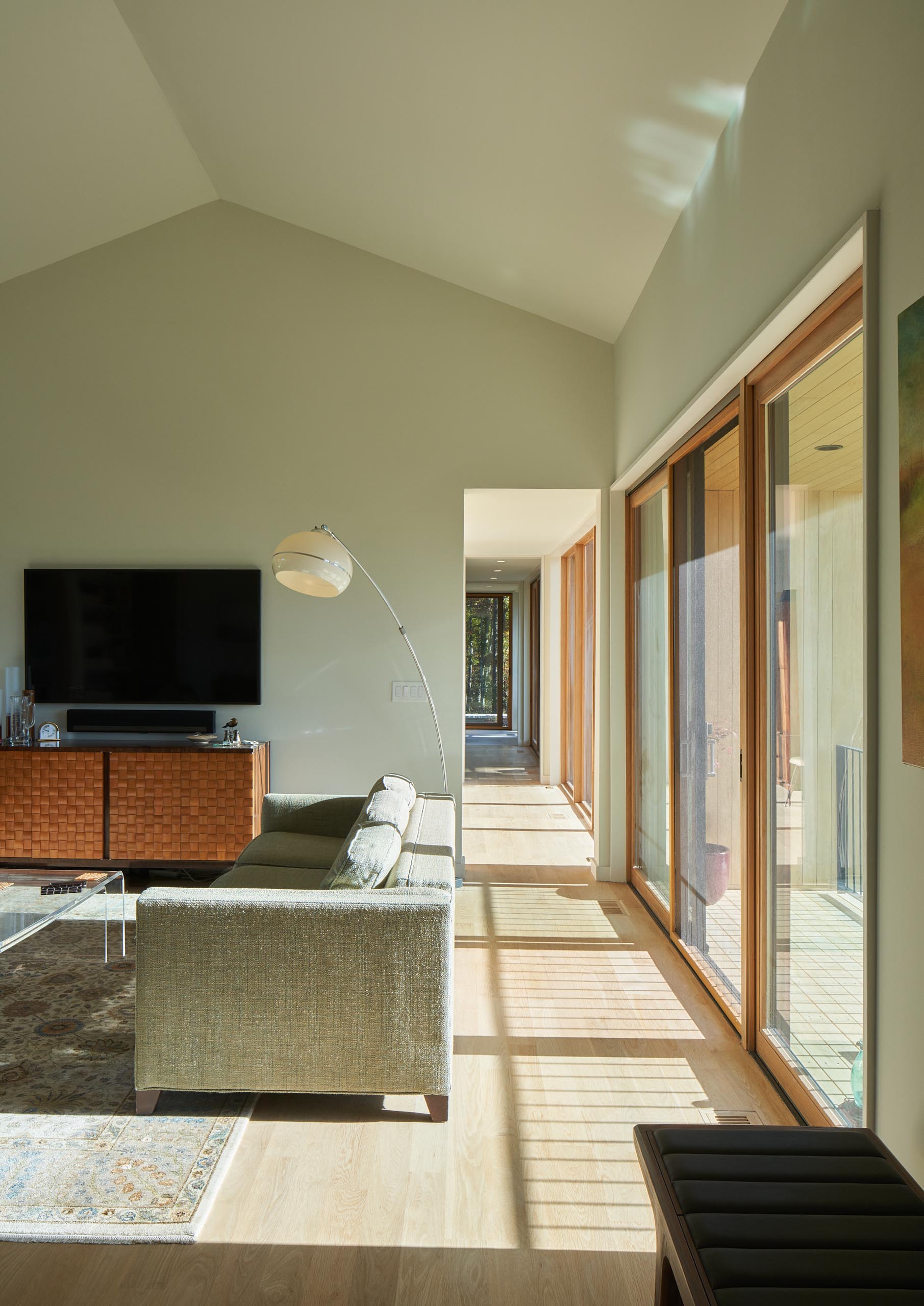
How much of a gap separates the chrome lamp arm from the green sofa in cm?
219

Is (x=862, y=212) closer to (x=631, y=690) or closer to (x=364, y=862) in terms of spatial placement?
(x=364, y=862)

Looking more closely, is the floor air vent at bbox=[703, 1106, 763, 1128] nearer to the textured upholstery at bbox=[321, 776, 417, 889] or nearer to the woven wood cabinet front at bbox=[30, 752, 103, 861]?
the textured upholstery at bbox=[321, 776, 417, 889]

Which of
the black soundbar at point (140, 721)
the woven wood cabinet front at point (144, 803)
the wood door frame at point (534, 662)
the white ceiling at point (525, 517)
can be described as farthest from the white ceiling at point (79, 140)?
the wood door frame at point (534, 662)

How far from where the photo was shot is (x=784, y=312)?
7.70ft

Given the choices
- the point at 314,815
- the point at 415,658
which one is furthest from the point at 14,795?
the point at 415,658

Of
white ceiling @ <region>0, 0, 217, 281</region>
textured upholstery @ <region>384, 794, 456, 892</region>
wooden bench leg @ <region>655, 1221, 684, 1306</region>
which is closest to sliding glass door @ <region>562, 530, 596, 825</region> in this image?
textured upholstery @ <region>384, 794, 456, 892</region>

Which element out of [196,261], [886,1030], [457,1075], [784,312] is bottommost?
[457,1075]

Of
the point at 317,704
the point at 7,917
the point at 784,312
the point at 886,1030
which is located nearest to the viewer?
the point at 886,1030

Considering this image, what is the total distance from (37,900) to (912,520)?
10.8 feet

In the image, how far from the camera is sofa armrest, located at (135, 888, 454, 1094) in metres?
2.41

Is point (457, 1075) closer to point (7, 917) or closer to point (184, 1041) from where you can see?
point (184, 1041)

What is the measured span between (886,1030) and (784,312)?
1.77m

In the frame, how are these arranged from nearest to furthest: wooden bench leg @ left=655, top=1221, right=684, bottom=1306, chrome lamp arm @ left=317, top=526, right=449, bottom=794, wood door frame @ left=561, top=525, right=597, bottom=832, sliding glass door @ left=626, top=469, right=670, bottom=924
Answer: wooden bench leg @ left=655, top=1221, right=684, bottom=1306 → sliding glass door @ left=626, top=469, right=670, bottom=924 → chrome lamp arm @ left=317, top=526, right=449, bottom=794 → wood door frame @ left=561, top=525, right=597, bottom=832

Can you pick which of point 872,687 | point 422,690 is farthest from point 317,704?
point 872,687
